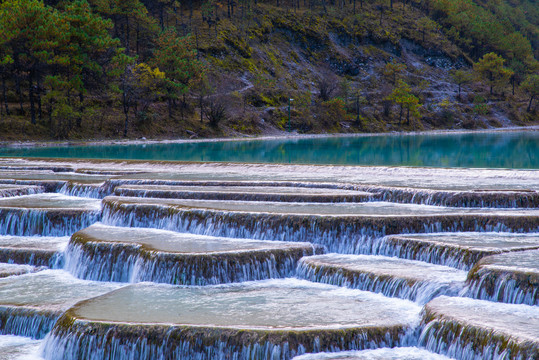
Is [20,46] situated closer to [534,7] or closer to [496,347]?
[496,347]

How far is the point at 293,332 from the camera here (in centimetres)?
884

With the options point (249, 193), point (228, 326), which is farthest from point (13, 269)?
point (249, 193)

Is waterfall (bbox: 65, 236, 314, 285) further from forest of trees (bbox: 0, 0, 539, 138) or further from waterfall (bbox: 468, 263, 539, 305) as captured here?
forest of trees (bbox: 0, 0, 539, 138)

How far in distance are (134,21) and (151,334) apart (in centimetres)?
7533

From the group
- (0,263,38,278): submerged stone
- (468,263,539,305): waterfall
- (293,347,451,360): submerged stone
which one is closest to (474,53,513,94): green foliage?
(468,263,539,305): waterfall

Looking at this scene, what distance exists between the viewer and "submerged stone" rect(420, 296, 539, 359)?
25.6 ft

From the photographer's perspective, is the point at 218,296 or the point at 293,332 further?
the point at 218,296

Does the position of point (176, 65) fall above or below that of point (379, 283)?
above

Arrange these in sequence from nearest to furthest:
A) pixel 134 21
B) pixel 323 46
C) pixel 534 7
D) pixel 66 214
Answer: pixel 66 214 → pixel 134 21 → pixel 323 46 → pixel 534 7

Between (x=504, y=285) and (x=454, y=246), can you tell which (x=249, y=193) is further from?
(x=504, y=285)

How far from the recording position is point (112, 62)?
60625mm

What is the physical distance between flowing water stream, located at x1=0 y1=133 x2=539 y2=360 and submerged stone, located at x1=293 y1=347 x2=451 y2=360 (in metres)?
0.03

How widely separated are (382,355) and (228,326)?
2.42 meters

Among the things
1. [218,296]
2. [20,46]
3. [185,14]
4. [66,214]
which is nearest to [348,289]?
[218,296]
